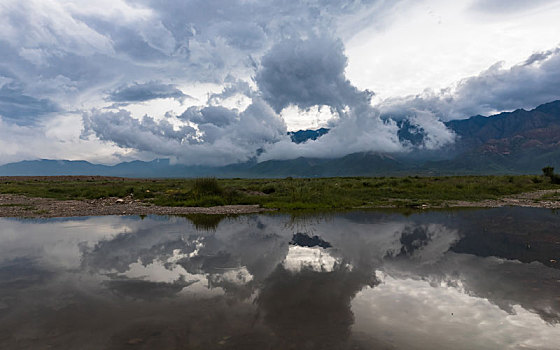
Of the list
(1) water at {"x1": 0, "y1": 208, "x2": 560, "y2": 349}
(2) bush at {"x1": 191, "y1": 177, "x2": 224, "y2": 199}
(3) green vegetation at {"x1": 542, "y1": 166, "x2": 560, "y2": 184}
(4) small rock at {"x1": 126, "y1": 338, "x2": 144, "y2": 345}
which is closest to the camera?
(4) small rock at {"x1": 126, "y1": 338, "x2": 144, "y2": 345}

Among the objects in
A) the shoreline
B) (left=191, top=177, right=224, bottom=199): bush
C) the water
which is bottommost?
the water

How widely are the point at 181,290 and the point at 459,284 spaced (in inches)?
326

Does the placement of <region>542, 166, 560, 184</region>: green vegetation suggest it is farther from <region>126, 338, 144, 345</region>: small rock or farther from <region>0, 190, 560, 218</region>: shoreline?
<region>126, 338, 144, 345</region>: small rock

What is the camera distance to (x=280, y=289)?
8641mm

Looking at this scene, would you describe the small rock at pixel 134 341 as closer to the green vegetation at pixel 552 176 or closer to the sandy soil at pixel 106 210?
the sandy soil at pixel 106 210

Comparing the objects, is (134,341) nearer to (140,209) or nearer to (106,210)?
(140,209)

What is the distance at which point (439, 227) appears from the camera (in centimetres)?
1802

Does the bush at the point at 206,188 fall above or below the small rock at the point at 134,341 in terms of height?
above

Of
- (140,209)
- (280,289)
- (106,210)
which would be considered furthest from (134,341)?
(106,210)

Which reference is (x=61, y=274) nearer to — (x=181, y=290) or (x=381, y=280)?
(x=181, y=290)

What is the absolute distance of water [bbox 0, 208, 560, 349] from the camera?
614cm

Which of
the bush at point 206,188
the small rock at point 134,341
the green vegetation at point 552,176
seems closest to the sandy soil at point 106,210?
the bush at point 206,188

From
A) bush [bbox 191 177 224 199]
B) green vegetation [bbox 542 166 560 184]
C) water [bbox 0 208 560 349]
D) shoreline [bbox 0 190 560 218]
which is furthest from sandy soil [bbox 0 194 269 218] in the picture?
green vegetation [bbox 542 166 560 184]

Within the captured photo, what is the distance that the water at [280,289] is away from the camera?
6.14 meters
